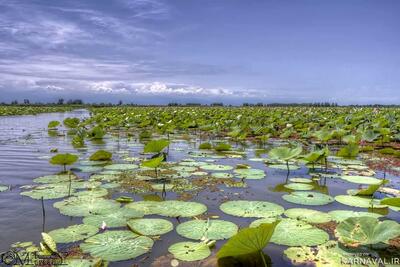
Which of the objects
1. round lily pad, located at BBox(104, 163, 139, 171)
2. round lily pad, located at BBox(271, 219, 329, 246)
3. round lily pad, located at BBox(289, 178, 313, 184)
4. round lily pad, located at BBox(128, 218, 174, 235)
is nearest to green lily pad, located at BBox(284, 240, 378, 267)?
round lily pad, located at BBox(271, 219, 329, 246)

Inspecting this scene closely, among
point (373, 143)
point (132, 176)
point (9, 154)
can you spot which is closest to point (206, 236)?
point (132, 176)

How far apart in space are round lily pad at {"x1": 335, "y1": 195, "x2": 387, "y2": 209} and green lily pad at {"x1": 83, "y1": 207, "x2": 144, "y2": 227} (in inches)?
94.0

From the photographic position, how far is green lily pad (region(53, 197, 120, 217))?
3.63m

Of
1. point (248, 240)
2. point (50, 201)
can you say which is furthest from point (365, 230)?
point (50, 201)

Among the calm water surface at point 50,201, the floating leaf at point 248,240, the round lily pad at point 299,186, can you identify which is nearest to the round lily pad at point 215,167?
the calm water surface at point 50,201

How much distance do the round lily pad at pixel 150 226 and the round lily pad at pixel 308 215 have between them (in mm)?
1276

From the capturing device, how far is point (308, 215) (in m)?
3.63

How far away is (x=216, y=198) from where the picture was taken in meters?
4.40

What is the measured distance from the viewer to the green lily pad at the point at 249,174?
550 cm

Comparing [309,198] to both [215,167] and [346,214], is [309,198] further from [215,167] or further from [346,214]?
[215,167]

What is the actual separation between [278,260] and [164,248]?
91 cm

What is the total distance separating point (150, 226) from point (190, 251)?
0.64 meters

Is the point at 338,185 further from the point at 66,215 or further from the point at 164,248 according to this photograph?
the point at 66,215

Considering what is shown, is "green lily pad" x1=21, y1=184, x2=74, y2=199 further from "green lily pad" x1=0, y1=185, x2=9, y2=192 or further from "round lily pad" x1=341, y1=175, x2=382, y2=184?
"round lily pad" x1=341, y1=175, x2=382, y2=184
